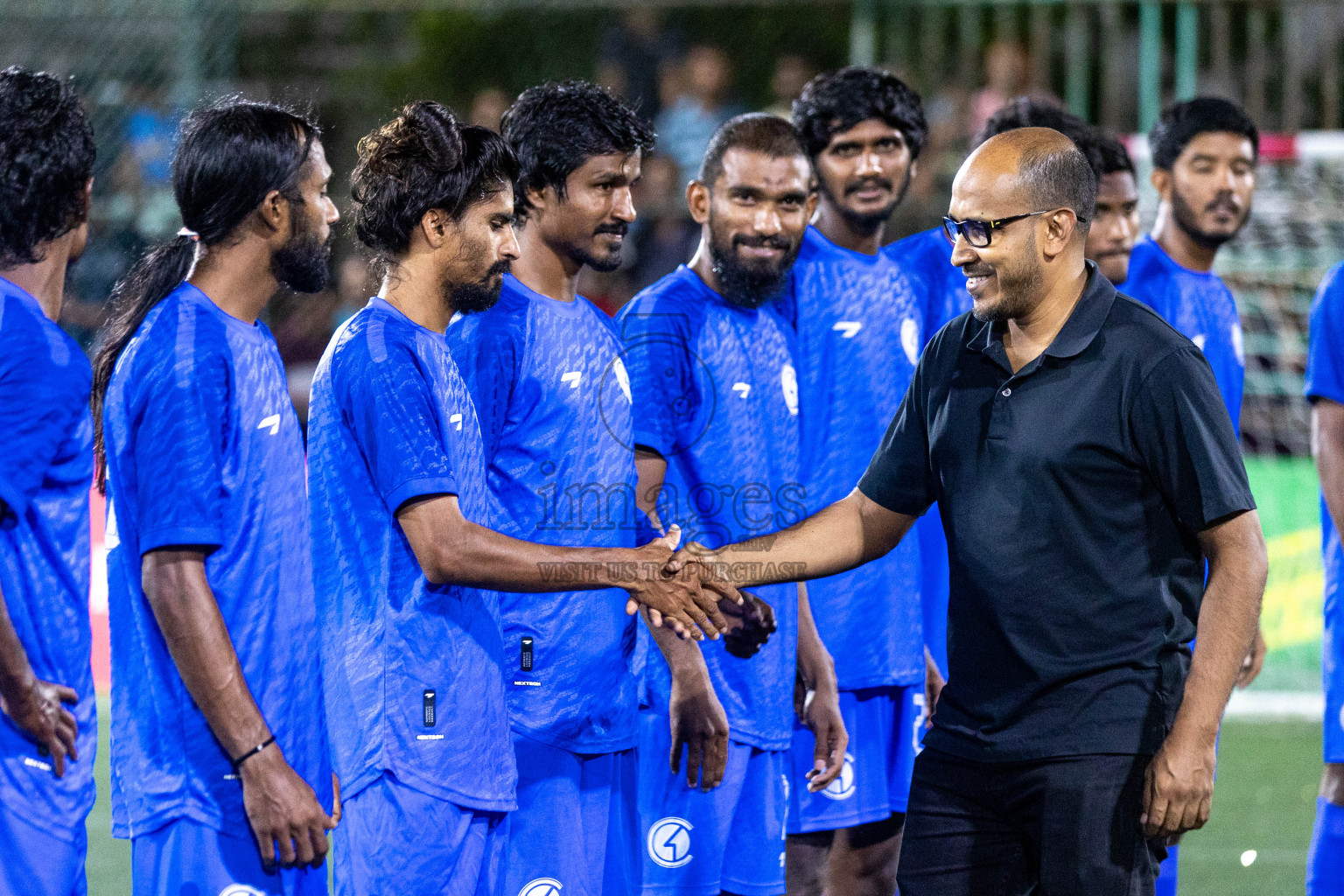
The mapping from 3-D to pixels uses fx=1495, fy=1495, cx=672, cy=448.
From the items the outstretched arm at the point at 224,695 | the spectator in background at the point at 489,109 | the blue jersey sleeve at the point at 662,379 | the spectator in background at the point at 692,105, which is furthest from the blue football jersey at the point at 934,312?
the spectator in background at the point at 692,105

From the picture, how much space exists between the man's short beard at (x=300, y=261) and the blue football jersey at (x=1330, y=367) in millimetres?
2886

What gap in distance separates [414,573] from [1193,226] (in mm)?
3276

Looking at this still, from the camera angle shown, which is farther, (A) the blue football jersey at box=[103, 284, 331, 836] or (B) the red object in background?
(B) the red object in background

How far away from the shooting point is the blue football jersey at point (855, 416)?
413 cm

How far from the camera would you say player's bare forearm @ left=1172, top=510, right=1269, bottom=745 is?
8.77 feet

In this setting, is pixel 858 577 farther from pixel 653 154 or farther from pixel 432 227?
pixel 653 154

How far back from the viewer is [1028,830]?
9.43 ft

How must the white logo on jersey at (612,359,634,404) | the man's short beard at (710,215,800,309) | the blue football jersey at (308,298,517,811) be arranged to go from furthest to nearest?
the man's short beard at (710,215,800,309) → the white logo on jersey at (612,359,634,404) → the blue football jersey at (308,298,517,811)

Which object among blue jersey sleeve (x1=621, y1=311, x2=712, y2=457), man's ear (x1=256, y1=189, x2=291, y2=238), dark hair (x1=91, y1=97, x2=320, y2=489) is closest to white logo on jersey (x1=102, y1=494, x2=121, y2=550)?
dark hair (x1=91, y1=97, x2=320, y2=489)

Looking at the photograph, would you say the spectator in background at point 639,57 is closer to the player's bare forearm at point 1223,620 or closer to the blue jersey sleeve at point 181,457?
the blue jersey sleeve at point 181,457

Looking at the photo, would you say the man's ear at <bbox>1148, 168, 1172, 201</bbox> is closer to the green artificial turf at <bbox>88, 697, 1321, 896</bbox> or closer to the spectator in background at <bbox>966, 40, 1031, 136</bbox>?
the green artificial turf at <bbox>88, 697, 1321, 896</bbox>

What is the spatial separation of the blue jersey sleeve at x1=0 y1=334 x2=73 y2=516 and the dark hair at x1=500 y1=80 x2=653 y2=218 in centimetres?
123

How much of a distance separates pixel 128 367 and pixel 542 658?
1087 mm

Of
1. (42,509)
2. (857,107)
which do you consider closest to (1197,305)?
(857,107)
